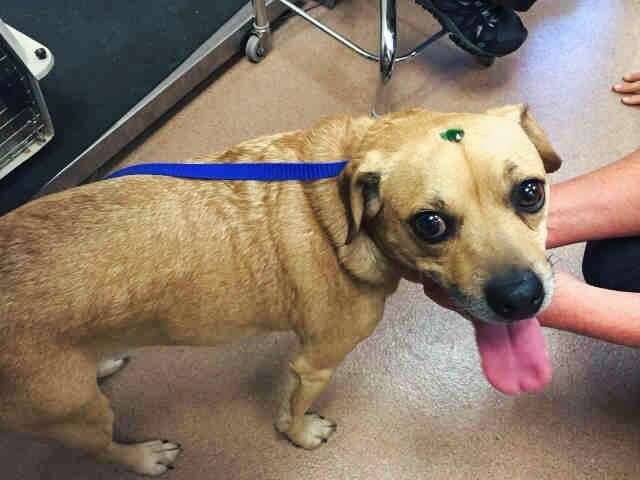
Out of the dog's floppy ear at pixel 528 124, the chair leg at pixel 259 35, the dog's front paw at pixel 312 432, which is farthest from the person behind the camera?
the chair leg at pixel 259 35

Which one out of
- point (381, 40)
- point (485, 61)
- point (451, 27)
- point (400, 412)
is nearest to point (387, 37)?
point (381, 40)

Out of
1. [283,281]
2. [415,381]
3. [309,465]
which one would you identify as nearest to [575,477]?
[415,381]

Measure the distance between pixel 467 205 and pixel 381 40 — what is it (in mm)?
1320

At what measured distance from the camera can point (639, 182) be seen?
1622 mm

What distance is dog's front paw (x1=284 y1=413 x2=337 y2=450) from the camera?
173cm

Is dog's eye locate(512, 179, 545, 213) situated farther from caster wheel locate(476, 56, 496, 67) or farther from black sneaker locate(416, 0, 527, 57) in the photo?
caster wheel locate(476, 56, 496, 67)

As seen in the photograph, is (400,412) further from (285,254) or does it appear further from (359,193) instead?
(359,193)

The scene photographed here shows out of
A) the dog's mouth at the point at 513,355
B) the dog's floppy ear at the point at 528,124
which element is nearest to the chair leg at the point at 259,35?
the dog's floppy ear at the point at 528,124

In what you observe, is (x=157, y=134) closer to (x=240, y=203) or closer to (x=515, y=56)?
(x=240, y=203)

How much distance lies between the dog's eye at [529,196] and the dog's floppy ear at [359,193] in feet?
0.87

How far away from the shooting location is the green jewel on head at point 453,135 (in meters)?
1.10

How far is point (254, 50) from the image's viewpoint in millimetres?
2656

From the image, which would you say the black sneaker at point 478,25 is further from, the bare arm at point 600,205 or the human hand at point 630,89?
the bare arm at point 600,205

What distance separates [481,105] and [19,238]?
191 cm
